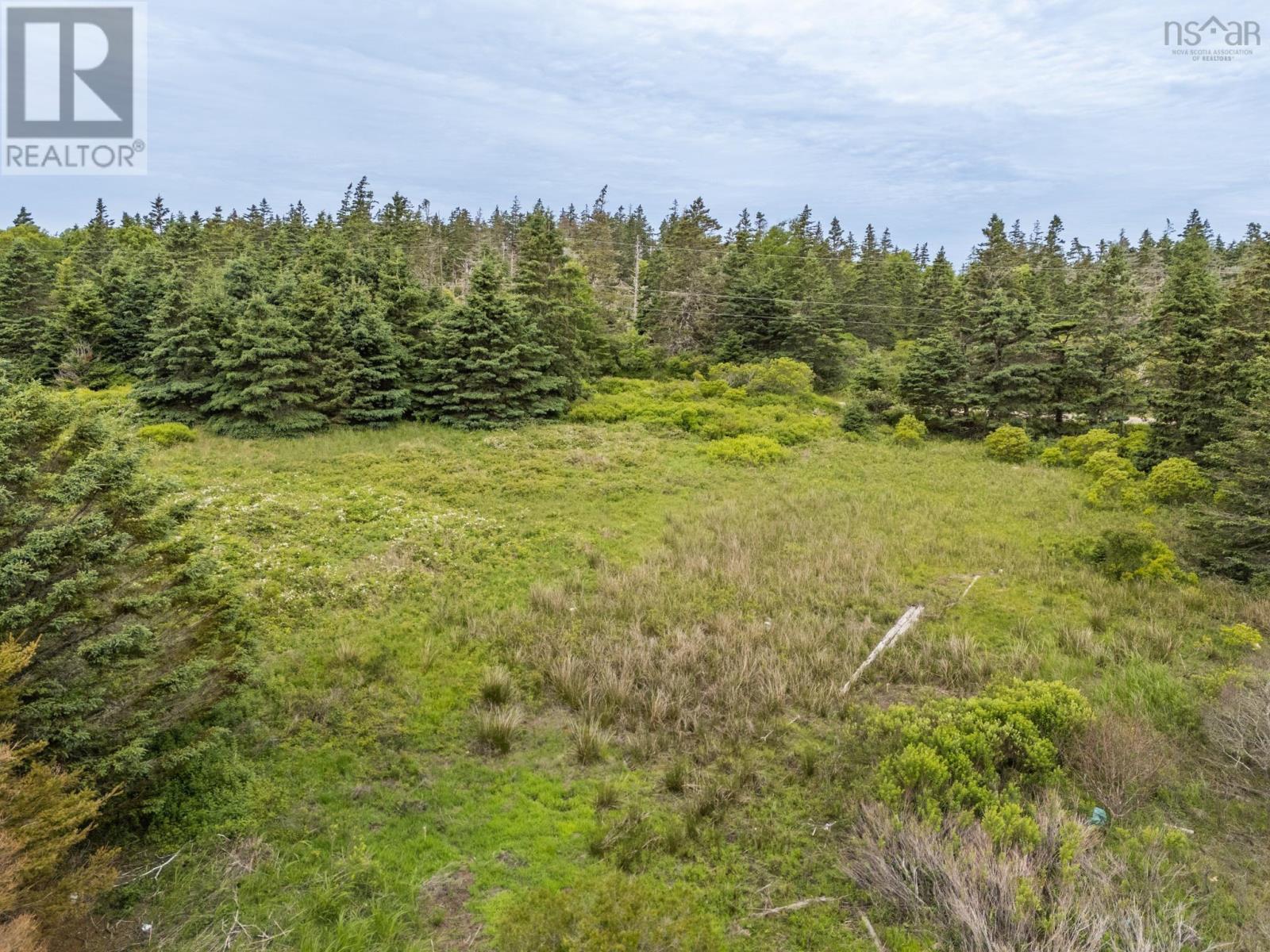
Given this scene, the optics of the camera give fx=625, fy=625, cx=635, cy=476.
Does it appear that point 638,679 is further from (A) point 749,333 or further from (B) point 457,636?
(A) point 749,333

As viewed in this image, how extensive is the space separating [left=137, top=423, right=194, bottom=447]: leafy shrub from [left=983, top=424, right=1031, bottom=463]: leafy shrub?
29757 mm

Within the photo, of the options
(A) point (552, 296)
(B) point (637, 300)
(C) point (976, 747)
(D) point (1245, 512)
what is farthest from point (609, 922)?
(B) point (637, 300)

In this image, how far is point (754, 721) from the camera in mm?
8242

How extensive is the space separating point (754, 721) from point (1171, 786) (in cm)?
462

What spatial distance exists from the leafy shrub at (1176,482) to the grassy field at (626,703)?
0.72 meters

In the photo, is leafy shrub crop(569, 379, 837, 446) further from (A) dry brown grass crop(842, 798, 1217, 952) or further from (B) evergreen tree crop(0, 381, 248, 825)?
(B) evergreen tree crop(0, 381, 248, 825)

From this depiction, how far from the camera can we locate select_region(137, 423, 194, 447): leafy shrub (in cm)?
2150

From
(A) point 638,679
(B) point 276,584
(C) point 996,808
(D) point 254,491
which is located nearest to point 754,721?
(A) point 638,679

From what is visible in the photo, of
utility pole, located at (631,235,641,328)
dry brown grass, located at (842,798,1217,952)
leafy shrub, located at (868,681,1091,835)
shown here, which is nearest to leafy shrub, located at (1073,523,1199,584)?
leafy shrub, located at (868,681,1091,835)

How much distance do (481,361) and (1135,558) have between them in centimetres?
2111

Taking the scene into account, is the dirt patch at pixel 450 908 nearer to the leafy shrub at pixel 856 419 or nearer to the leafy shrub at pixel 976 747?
the leafy shrub at pixel 976 747

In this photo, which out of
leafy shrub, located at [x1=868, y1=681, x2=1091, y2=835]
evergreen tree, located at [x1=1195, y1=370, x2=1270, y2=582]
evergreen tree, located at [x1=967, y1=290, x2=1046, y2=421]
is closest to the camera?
leafy shrub, located at [x1=868, y1=681, x2=1091, y2=835]

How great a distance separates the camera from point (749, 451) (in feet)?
77.2

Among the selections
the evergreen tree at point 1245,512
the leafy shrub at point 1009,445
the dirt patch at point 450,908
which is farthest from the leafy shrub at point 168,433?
the leafy shrub at point 1009,445
